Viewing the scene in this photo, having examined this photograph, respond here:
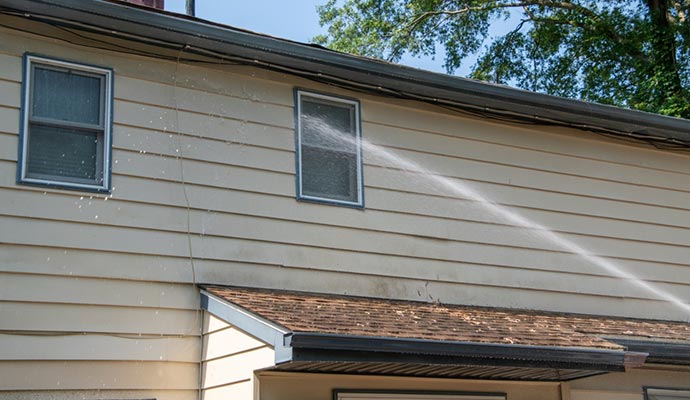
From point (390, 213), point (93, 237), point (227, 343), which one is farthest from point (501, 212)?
point (93, 237)

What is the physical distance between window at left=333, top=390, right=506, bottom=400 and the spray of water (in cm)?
233

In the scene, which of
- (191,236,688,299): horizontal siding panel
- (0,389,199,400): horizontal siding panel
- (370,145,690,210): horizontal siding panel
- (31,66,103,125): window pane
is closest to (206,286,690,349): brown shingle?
(191,236,688,299): horizontal siding panel

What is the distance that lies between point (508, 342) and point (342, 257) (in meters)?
2.02

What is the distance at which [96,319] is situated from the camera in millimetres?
8289

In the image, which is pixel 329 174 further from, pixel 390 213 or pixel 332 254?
pixel 332 254

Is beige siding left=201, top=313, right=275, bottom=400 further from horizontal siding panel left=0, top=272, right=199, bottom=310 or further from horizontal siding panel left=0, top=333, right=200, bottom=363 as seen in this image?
horizontal siding panel left=0, top=272, right=199, bottom=310

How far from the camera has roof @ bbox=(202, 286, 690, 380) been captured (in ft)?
24.5

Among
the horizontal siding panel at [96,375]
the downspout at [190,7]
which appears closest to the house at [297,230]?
the horizontal siding panel at [96,375]

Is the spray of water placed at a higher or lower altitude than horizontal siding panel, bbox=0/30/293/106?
lower

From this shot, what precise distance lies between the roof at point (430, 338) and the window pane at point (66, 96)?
1966 millimetres

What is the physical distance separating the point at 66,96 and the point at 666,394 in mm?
6959

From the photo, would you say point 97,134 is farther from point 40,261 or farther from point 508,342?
point 508,342

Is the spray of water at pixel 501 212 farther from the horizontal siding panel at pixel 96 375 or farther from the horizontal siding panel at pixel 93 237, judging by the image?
the horizontal siding panel at pixel 96 375

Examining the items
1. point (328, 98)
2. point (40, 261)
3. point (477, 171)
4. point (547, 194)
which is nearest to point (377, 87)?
point (328, 98)
